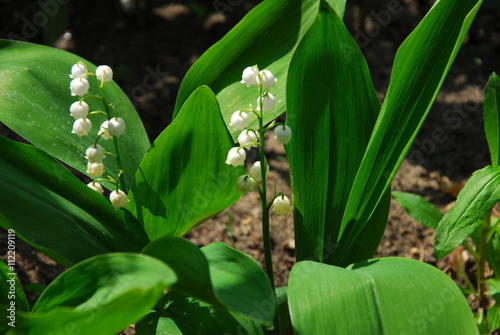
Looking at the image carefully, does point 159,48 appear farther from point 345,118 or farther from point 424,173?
point 345,118

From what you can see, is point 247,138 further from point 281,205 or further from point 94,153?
point 94,153

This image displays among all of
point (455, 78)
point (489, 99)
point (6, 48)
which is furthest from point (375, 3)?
point (6, 48)

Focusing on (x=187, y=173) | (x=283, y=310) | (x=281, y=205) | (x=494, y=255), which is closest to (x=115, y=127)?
(x=187, y=173)

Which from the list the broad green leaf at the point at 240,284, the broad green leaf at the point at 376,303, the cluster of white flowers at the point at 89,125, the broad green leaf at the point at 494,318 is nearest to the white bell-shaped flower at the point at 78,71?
the cluster of white flowers at the point at 89,125

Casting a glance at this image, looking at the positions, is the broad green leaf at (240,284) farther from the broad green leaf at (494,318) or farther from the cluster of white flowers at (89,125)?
the broad green leaf at (494,318)

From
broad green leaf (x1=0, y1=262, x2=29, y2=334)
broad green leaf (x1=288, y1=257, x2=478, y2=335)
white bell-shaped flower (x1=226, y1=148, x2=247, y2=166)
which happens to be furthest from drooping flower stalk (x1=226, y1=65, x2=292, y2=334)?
broad green leaf (x1=0, y1=262, x2=29, y2=334)

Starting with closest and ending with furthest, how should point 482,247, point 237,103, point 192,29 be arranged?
point 237,103 < point 482,247 < point 192,29

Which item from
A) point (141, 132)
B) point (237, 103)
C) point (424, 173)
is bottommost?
point (424, 173)
